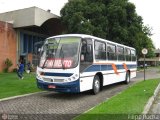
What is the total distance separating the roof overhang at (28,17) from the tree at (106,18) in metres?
3.73

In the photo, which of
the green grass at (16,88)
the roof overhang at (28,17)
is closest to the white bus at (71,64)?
the green grass at (16,88)

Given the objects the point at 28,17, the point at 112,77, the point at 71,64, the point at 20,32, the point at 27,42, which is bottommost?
the point at 112,77

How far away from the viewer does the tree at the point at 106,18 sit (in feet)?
116

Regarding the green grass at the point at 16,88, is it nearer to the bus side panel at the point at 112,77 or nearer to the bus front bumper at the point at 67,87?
the bus front bumper at the point at 67,87

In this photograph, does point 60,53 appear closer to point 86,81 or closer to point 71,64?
point 71,64

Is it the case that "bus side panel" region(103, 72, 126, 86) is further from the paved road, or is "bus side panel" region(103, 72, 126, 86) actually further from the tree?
the tree

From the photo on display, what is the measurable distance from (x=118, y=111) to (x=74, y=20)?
2741cm

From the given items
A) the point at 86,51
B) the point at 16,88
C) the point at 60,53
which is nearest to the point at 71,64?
the point at 60,53

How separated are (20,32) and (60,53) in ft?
74.2

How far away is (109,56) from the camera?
54.3ft

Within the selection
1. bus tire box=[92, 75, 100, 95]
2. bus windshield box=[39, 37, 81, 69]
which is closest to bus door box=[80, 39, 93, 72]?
bus windshield box=[39, 37, 81, 69]

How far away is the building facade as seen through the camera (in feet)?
103

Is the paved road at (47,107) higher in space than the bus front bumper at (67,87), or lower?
lower

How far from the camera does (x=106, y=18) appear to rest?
1433 inches
